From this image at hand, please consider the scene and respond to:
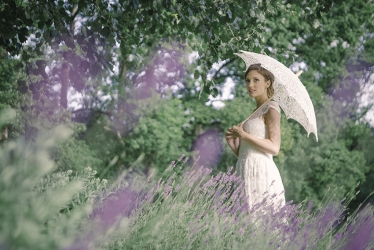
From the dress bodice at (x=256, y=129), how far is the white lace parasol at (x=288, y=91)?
0.84 feet

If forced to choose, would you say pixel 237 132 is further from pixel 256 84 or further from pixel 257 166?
pixel 256 84

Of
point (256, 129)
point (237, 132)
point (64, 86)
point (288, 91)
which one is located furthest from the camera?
point (64, 86)

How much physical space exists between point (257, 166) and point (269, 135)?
289 mm

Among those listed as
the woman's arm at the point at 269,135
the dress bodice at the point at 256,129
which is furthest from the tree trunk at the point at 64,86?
the woman's arm at the point at 269,135

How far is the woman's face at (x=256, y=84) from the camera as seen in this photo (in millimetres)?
5150

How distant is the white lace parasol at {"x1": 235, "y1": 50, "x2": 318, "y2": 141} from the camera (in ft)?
16.8

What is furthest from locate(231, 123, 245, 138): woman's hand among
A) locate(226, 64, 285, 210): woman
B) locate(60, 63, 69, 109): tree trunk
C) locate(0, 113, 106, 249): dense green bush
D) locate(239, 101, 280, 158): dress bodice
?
locate(60, 63, 69, 109): tree trunk

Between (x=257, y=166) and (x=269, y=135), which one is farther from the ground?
(x=269, y=135)

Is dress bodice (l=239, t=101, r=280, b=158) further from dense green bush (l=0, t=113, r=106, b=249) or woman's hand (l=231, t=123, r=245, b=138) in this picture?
dense green bush (l=0, t=113, r=106, b=249)

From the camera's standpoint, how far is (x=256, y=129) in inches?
191

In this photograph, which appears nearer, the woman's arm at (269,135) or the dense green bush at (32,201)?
the dense green bush at (32,201)

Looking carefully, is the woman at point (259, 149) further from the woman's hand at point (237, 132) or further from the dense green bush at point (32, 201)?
the dense green bush at point (32, 201)

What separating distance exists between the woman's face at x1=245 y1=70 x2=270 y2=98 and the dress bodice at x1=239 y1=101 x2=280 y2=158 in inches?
8.9

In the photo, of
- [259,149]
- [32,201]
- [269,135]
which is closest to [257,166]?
[259,149]
